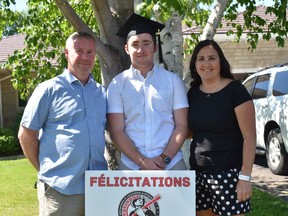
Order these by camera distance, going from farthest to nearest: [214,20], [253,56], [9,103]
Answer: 1. [9,103]
2. [253,56]
3. [214,20]

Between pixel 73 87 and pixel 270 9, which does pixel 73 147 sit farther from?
pixel 270 9

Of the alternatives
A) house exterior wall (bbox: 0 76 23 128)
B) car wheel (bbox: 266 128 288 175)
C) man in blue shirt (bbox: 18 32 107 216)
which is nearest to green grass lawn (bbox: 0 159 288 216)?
car wheel (bbox: 266 128 288 175)

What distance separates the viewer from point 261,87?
10062 mm

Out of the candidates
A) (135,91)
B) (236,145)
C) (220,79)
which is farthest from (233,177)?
(135,91)

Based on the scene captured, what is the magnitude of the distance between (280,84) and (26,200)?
17.1 feet

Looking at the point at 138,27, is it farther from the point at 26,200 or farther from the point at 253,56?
the point at 253,56

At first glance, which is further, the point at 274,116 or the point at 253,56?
the point at 253,56

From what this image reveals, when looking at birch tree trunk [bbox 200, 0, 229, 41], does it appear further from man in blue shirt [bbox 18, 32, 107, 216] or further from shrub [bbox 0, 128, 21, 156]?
shrub [bbox 0, 128, 21, 156]

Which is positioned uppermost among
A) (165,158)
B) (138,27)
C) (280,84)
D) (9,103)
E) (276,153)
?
(138,27)

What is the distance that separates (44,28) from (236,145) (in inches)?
225

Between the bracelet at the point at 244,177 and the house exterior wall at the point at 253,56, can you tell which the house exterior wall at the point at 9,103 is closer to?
the house exterior wall at the point at 253,56

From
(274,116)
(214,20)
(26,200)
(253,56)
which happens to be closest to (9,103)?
(253,56)

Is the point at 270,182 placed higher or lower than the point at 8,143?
higher

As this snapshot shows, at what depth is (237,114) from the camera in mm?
3217
